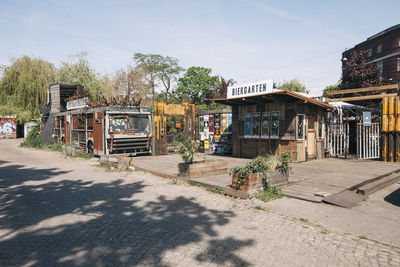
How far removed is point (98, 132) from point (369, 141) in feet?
45.4

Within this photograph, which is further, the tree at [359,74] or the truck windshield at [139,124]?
the tree at [359,74]

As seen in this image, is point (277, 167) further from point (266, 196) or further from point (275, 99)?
point (275, 99)

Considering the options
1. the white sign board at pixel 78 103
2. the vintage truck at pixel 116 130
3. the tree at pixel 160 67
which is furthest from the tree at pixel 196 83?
the vintage truck at pixel 116 130

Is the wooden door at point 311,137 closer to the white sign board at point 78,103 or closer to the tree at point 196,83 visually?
the white sign board at point 78,103

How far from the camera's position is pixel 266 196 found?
656cm

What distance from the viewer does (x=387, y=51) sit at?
115ft

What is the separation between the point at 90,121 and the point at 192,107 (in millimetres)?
6007

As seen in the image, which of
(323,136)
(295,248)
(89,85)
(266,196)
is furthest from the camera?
(89,85)

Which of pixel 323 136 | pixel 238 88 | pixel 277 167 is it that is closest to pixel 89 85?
pixel 238 88

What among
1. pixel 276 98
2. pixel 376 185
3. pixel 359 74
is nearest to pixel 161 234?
pixel 376 185

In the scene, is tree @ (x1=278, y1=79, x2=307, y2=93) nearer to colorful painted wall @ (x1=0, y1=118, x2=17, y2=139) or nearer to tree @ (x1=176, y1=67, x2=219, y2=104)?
tree @ (x1=176, y1=67, x2=219, y2=104)

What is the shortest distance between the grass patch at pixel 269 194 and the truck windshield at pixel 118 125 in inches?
361

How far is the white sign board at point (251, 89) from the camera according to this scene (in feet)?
39.4

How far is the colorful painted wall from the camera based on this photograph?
32.6 m
